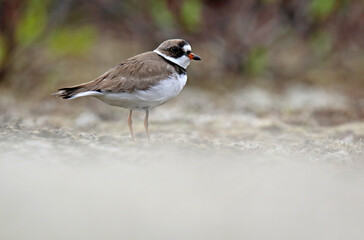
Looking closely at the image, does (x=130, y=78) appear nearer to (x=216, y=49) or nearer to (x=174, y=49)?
(x=174, y=49)

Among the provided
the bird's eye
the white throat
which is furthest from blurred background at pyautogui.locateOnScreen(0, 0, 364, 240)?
the bird's eye

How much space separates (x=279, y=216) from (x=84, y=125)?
14.8 ft

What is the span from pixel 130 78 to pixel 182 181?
5.45ft

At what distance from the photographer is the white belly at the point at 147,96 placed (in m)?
5.85

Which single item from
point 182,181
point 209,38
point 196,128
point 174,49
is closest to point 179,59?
point 174,49

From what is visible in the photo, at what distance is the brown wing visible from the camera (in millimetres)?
5812

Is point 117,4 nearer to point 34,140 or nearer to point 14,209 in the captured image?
point 34,140

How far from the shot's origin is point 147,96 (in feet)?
19.3

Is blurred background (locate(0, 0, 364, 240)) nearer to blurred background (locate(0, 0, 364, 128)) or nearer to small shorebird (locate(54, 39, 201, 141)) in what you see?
blurred background (locate(0, 0, 364, 128))

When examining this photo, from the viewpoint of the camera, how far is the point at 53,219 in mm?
3736

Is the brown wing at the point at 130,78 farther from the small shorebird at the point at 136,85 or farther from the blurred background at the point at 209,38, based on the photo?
the blurred background at the point at 209,38

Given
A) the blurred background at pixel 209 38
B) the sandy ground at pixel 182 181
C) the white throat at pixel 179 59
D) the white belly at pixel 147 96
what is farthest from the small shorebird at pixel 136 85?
the blurred background at pixel 209 38

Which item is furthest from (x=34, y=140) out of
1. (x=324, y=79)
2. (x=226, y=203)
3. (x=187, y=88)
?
(x=324, y=79)

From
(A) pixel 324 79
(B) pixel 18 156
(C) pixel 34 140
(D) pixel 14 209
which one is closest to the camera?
(D) pixel 14 209
